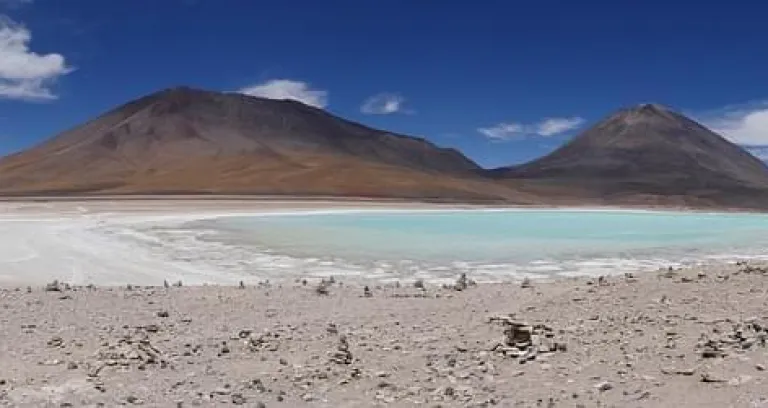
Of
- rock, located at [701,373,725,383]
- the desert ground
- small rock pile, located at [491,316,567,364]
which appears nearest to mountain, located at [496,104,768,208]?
the desert ground

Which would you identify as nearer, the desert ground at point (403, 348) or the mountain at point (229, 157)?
the desert ground at point (403, 348)

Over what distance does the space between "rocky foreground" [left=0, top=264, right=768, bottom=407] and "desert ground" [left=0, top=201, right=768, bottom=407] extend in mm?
18

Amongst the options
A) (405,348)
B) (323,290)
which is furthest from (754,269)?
(405,348)

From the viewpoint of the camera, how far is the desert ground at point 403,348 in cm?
573

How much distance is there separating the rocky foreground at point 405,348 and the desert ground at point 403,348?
2 centimetres

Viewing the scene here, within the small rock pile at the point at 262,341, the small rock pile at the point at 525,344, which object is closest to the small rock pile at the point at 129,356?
the small rock pile at the point at 262,341

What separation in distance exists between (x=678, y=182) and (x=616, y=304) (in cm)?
13874

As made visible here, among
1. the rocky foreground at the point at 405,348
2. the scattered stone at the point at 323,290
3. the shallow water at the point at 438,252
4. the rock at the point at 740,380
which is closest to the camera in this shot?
the rock at the point at 740,380

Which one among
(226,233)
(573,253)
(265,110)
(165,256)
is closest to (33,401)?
(165,256)

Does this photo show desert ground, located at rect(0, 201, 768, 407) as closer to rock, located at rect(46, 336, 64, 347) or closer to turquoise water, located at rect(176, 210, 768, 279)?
rock, located at rect(46, 336, 64, 347)

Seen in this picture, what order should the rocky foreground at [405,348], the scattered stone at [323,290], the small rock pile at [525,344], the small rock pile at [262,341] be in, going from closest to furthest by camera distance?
the rocky foreground at [405,348] → the small rock pile at [525,344] → the small rock pile at [262,341] → the scattered stone at [323,290]

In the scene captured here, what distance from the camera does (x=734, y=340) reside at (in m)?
6.23

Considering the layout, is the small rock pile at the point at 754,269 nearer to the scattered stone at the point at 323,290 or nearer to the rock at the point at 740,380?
the rock at the point at 740,380

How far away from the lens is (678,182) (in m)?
140
